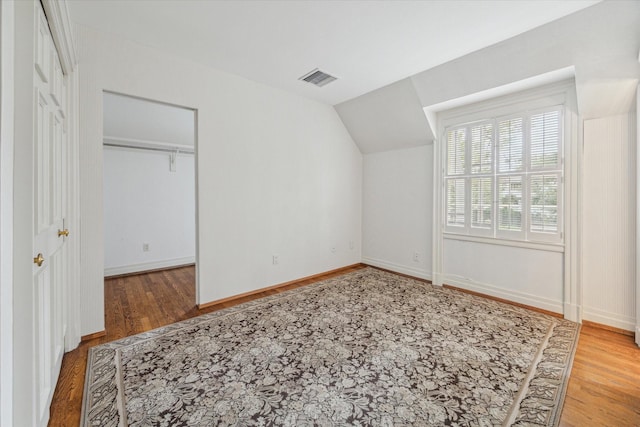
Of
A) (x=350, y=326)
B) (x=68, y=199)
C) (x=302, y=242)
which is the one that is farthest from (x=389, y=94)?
(x=68, y=199)

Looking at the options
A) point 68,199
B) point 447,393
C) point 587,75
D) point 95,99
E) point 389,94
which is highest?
point 389,94

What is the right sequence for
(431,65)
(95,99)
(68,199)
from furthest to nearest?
1. (431,65)
2. (95,99)
3. (68,199)

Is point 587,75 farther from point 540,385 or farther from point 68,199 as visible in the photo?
point 68,199

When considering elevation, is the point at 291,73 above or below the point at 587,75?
above

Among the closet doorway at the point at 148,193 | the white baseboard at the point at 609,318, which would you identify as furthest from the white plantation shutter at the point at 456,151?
the closet doorway at the point at 148,193

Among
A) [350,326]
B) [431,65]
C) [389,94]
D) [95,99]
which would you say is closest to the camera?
[95,99]

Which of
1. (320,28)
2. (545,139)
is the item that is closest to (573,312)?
(545,139)

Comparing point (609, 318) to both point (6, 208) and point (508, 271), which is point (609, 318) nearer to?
point (508, 271)

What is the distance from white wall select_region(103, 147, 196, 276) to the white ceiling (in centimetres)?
245

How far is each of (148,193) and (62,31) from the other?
3176 mm

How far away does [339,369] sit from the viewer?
196 cm

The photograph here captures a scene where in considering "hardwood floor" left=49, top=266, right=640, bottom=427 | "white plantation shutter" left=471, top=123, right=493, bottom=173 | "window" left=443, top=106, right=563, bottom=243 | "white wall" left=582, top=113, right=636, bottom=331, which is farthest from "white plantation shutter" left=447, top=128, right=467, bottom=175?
"hardwood floor" left=49, top=266, right=640, bottom=427

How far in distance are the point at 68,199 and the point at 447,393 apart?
122 inches

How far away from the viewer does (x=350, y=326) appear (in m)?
2.63
